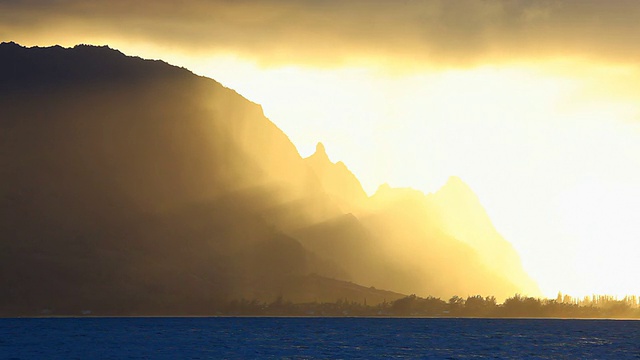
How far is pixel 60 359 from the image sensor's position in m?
182

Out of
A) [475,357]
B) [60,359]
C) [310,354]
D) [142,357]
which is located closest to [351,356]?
[310,354]

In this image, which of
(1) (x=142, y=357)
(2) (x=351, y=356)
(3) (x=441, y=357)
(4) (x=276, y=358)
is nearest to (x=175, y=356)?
(1) (x=142, y=357)

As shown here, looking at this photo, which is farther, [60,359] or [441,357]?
[441,357]

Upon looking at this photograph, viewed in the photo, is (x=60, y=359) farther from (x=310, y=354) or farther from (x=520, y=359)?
(x=520, y=359)

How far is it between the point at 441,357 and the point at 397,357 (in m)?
9.38

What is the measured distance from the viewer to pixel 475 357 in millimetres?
199625

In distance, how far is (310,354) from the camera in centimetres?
19962

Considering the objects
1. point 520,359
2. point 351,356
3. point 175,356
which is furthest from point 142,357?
point 520,359

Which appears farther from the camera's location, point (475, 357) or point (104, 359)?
point (475, 357)

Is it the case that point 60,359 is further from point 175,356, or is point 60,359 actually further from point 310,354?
point 310,354

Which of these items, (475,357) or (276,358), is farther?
(475,357)

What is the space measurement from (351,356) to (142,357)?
4413cm

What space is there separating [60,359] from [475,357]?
86588mm

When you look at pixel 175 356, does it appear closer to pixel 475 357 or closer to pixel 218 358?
pixel 218 358
